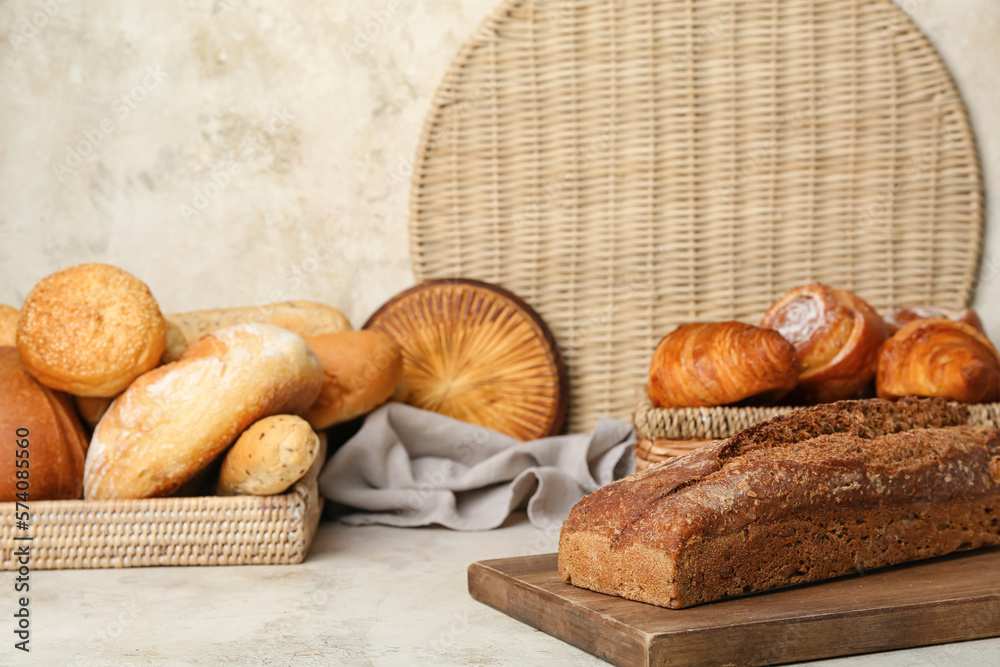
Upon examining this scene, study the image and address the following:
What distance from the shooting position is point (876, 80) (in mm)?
1854

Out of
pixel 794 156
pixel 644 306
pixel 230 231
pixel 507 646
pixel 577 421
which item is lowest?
pixel 577 421

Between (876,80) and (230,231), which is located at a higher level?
(876,80)

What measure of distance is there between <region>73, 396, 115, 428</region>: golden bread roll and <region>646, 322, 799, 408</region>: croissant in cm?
83

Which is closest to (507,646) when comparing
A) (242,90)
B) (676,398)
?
(676,398)

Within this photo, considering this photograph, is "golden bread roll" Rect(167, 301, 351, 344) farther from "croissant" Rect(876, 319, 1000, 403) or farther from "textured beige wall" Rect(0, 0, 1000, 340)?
"croissant" Rect(876, 319, 1000, 403)

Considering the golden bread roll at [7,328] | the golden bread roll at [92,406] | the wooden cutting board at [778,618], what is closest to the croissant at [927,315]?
the wooden cutting board at [778,618]

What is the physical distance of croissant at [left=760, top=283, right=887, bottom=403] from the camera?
1372 millimetres

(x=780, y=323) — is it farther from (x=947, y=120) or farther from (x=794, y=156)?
(x=947, y=120)

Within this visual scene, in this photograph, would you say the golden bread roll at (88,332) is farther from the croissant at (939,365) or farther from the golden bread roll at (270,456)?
the croissant at (939,365)

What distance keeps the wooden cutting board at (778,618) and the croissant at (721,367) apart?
14.5 inches

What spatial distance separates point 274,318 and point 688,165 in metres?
0.92

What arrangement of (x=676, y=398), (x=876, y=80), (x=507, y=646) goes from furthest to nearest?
(x=876, y=80)
(x=676, y=398)
(x=507, y=646)

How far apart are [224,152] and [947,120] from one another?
156cm

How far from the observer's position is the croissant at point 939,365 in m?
1.28
